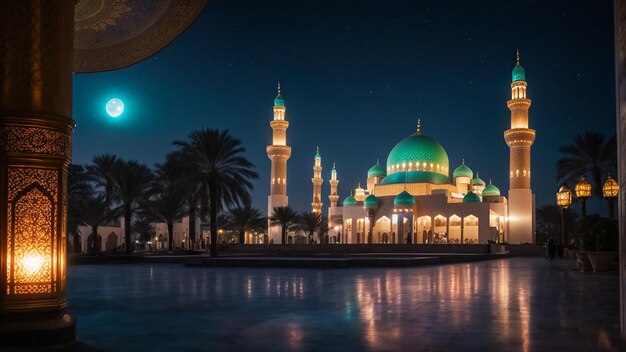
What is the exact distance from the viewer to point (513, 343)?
5.03 meters

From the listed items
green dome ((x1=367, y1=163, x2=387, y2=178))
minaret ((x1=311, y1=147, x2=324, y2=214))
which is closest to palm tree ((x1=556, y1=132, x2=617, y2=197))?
green dome ((x1=367, y1=163, x2=387, y2=178))

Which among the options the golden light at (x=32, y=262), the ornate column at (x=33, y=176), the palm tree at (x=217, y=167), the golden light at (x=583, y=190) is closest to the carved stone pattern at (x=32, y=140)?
the ornate column at (x=33, y=176)

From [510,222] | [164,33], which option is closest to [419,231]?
[510,222]

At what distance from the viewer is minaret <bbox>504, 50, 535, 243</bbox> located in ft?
129

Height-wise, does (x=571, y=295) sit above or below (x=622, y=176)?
below

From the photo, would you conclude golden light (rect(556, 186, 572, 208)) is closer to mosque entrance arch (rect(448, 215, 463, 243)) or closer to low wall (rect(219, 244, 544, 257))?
low wall (rect(219, 244, 544, 257))

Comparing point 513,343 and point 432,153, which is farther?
point 432,153

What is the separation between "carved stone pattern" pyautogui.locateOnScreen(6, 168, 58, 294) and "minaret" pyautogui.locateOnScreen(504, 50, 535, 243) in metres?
37.2

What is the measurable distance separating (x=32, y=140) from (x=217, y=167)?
17688mm

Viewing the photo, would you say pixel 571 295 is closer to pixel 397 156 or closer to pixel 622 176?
pixel 622 176

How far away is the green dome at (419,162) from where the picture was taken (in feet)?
152

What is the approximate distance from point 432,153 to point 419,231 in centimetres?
721

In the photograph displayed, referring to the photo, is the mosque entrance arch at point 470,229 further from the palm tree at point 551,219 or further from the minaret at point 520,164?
the palm tree at point 551,219

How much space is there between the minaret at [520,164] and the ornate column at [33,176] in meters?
37.1
